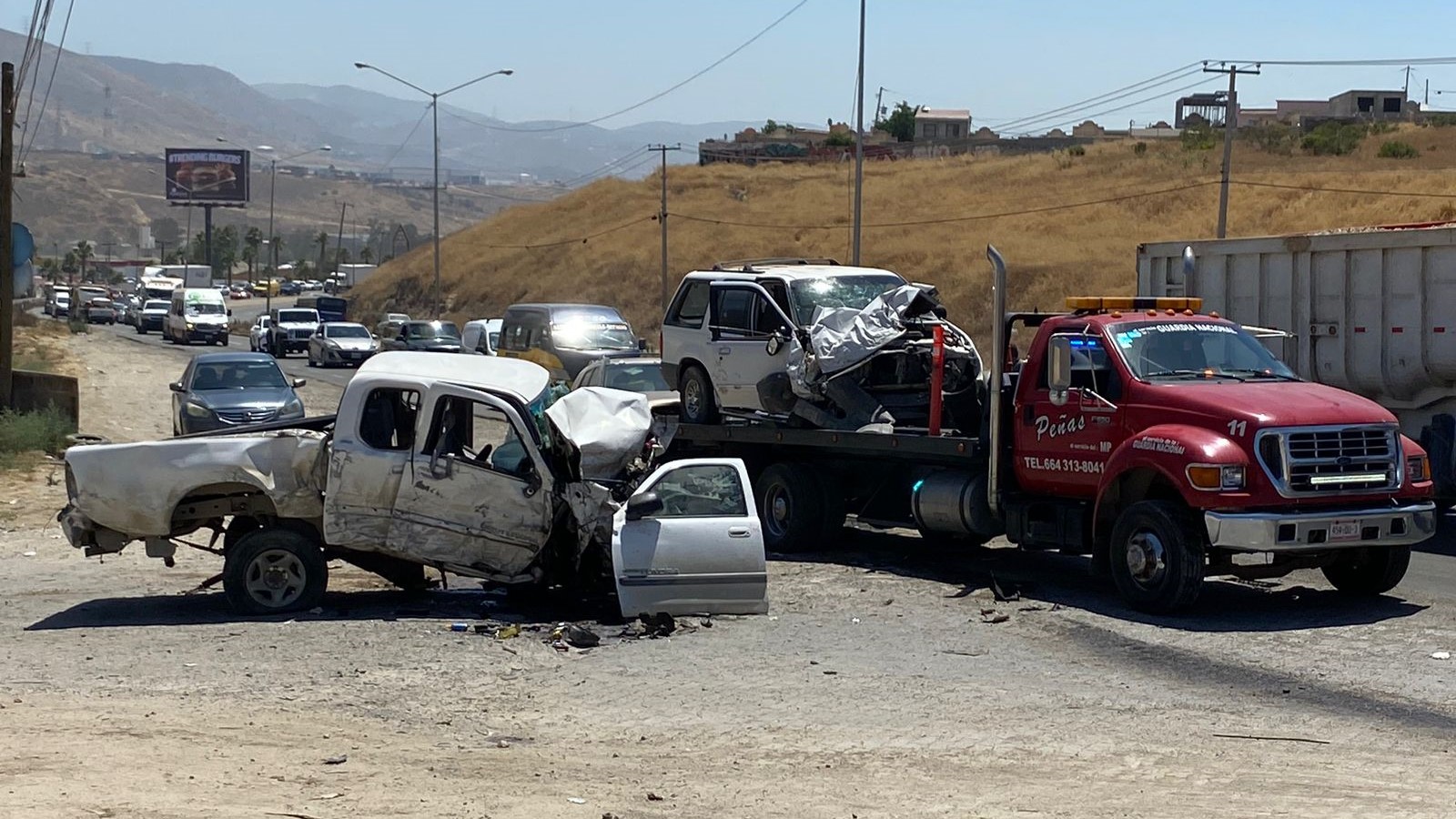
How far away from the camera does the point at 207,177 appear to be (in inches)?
6885

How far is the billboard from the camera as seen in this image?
174 m

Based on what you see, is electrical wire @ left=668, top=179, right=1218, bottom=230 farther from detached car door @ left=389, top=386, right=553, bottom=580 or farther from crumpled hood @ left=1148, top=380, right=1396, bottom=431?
detached car door @ left=389, top=386, right=553, bottom=580

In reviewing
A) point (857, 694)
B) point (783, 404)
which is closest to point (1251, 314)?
point (783, 404)

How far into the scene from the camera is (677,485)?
38.0 ft

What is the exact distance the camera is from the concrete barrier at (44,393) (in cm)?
2462

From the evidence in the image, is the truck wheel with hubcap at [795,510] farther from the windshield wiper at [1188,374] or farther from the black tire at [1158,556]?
the windshield wiper at [1188,374]

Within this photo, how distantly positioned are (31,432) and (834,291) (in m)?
12.5

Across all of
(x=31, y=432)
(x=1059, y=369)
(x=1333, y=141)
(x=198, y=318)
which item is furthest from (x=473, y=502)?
(x=1333, y=141)

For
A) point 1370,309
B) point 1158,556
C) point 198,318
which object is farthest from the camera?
point 198,318

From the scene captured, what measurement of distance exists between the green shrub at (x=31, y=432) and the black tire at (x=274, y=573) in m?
10.9

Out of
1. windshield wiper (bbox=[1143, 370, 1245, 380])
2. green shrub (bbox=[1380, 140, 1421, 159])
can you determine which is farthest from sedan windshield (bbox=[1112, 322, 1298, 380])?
green shrub (bbox=[1380, 140, 1421, 159])

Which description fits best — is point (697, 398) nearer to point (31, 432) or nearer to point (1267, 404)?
point (1267, 404)

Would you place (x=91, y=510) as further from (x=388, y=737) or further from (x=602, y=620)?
(x=388, y=737)

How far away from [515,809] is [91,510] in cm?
617
